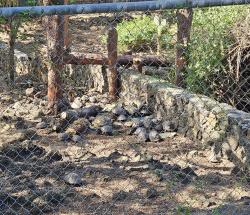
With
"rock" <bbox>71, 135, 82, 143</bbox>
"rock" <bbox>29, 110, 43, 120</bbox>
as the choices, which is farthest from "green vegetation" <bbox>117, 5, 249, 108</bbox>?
"rock" <bbox>29, 110, 43, 120</bbox>

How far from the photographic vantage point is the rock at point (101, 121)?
6980 mm

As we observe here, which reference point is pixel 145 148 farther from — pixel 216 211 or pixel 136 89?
pixel 216 211

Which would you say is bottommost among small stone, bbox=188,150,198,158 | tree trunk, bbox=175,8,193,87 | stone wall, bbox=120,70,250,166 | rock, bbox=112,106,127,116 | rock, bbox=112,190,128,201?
small stone, bbox=188,150,198,158

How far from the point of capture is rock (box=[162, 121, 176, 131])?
6.86 metres

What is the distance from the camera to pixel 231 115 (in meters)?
5.81

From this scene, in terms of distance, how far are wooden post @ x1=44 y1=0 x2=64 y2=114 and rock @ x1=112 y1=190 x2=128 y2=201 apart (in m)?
2.32

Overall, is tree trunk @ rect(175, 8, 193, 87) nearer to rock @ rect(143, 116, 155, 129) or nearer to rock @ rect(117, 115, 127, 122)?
rock @ rect(143, 116, 155, 129)

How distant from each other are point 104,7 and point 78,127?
3402mm

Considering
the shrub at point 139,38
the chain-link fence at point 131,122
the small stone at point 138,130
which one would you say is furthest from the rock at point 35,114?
the shrub at point 139,38

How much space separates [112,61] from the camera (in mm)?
7625

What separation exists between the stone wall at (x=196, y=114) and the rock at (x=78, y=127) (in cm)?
103

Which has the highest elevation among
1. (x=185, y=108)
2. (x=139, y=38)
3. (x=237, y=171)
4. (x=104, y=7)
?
(x=104, y=7)

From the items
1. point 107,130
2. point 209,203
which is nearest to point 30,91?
point 107,130

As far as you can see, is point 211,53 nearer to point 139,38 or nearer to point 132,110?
point 132,110
